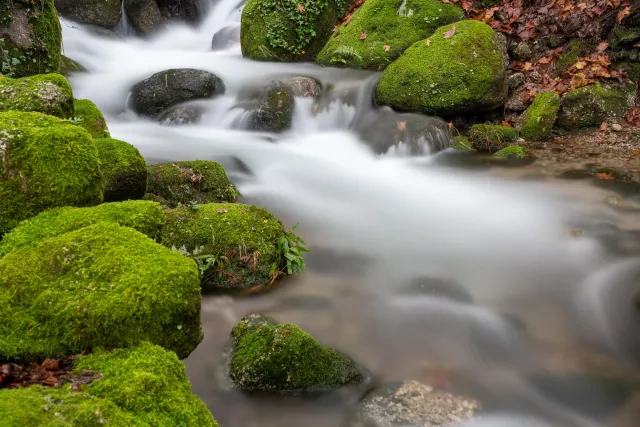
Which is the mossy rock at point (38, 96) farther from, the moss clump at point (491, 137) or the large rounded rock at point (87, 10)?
the large rounded rock at point (87, 10)

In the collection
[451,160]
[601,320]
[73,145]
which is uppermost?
[73,145]

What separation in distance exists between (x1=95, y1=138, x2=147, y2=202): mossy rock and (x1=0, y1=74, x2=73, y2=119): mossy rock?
1.60 ft

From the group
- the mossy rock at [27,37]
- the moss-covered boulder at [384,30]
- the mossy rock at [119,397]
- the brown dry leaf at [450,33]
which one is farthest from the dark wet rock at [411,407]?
the moss-covered boulder at [384,30]

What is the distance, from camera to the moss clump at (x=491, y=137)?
28.0ft

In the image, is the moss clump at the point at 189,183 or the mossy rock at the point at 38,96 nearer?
the mossy rock at the point at 38,96

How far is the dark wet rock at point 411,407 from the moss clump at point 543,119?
263 inches

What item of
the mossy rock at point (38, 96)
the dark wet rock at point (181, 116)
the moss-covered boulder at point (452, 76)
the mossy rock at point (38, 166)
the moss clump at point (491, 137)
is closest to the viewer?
the mossy rock at point (38, 166)

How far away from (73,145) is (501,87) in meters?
8.14

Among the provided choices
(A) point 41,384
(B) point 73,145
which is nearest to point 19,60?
(B) point 73,145

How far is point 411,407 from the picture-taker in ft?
10.8

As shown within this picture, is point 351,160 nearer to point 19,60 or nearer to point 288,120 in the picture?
point 288,120

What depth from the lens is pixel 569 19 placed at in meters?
9.74

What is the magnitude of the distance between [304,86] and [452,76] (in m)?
2.91

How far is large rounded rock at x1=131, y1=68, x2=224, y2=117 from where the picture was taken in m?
9.23
